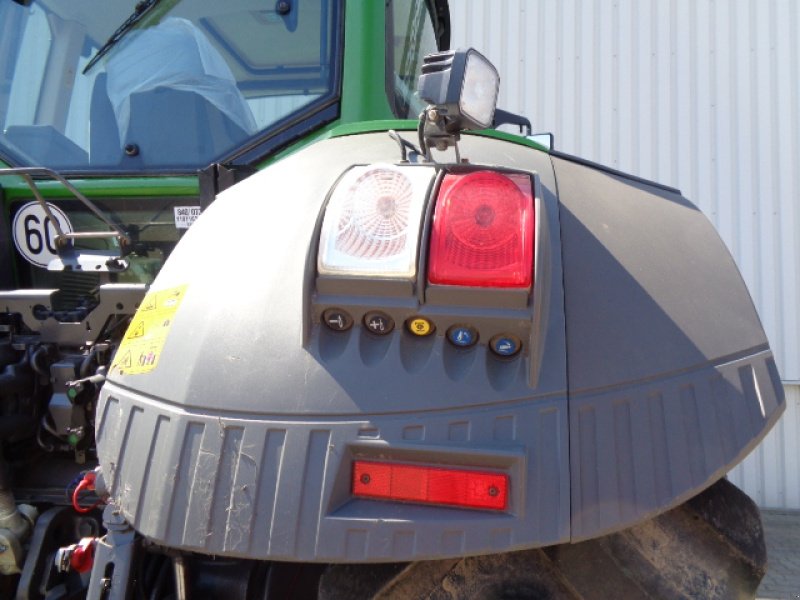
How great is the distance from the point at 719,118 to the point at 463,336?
544 cm

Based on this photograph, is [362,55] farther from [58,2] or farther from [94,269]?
[58,2]

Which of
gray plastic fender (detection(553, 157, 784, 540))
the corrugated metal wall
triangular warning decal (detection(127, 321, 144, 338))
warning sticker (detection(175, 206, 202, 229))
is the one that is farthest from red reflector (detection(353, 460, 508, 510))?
the corrugated metal wall

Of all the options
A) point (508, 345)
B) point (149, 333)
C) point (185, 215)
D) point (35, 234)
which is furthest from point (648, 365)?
point (35, 234)

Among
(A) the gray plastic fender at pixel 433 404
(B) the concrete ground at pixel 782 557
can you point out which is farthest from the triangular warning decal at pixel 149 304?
(B) the concrete ground at pixel 782 557

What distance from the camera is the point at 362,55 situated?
6.63 feet

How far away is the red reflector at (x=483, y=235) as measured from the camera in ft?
3.31

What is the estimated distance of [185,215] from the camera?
84.4 inches

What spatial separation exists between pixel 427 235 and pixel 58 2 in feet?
6.45

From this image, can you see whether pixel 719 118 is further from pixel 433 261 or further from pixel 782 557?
pixel 433 261

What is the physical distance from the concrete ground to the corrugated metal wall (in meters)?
0.21

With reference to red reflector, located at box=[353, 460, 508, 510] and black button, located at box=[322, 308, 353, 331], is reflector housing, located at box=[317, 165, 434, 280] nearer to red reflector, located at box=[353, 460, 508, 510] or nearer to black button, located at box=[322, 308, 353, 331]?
black button, located at box=[322, 308, 353, 331]

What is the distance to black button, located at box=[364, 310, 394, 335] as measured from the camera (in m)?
1.05

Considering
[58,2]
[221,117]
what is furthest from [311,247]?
[58,2]

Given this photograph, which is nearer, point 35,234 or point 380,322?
point 380,322
